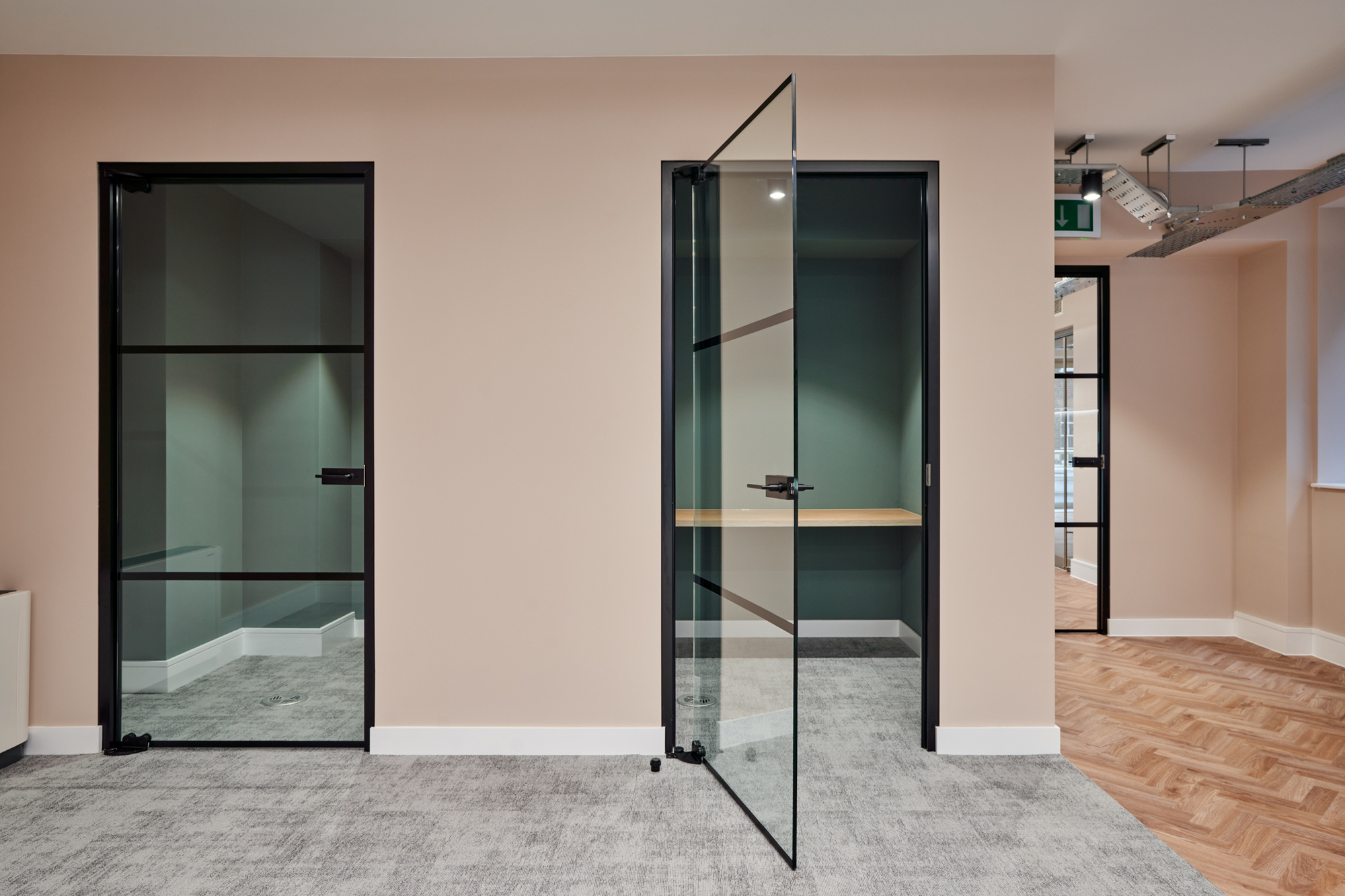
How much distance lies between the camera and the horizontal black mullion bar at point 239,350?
9.31ft

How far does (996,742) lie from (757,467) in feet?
5.26

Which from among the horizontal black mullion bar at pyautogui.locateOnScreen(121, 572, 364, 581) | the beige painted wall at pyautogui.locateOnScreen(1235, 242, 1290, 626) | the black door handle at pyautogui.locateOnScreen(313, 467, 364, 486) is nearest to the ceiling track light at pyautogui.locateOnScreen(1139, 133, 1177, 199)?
the beige painted wall at pyautogui.locateOnScreen(1235, 242, 1290, 626)

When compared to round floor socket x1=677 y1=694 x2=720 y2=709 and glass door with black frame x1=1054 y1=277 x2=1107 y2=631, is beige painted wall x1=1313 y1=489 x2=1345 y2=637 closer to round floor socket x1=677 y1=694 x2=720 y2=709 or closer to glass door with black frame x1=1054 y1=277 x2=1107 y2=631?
glass door with black frame x1=1054 y1=277 x2=1107 y2=631

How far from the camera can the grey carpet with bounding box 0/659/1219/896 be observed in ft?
6.48

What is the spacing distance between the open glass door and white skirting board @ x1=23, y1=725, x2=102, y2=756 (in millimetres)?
2409

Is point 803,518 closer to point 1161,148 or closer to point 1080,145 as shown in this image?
point 1080,145

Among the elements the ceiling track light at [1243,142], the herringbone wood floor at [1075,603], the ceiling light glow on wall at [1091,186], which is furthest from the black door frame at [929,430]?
the herringbone wood floor at [1075,603]

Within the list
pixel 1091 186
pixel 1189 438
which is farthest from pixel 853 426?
pixel 1189 438

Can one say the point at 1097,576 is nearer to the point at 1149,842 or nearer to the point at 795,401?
the point at 1149,842

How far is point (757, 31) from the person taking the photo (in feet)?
8.68

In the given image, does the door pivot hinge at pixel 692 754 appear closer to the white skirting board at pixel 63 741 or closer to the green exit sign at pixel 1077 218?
the white skirting board at pixel 63 741

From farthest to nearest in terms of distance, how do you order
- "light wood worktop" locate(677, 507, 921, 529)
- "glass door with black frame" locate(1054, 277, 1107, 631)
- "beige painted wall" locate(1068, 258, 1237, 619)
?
1. "glass door with black frame" locate(1054, 277, 1107, 631)
2. "beige painted wall" locate(1068, 258, 1237, 619)
3. "light wood worktop" locate(677, 507, 921, 529)

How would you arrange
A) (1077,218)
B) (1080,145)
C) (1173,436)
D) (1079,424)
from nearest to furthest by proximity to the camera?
(1080,145), (1077,218), (1173,436), (1079,424)

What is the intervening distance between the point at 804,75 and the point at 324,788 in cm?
334
